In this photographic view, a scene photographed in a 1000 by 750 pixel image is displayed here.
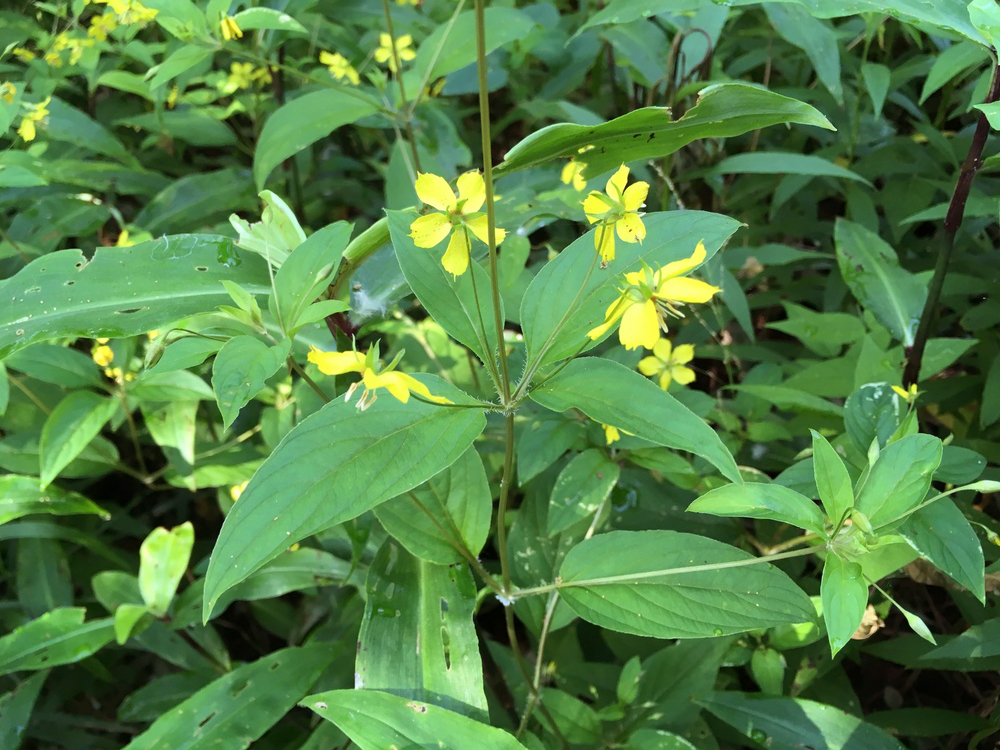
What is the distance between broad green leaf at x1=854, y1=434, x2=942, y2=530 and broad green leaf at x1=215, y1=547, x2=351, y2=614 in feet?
2.92

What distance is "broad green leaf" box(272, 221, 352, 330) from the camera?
81cm

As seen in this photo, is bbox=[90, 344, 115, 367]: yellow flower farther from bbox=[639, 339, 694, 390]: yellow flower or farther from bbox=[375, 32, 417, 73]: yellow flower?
bbox=[639, 339, 694, 390]: yellow flower

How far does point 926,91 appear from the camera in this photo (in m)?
1.22

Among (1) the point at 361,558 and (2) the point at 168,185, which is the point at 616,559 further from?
(2) the point at 168,185

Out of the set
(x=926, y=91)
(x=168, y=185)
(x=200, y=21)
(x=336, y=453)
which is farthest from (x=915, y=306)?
(x=168, y=185)

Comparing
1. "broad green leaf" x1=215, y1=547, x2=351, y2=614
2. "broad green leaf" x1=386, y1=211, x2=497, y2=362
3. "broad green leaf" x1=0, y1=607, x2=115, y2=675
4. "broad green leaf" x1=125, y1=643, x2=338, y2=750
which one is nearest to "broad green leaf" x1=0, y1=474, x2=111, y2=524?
"broad green leaf" x1=0, y1=607, x2=115, y2=675

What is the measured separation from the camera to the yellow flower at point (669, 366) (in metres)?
1.22

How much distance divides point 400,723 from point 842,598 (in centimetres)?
52

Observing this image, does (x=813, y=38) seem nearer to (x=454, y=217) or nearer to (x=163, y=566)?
(x=454, y=217)

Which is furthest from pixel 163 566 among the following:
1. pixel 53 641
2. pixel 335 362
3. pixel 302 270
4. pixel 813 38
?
pixel 813 38

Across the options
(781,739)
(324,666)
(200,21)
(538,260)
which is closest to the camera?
(781,739)

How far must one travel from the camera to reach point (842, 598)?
2.21 feet

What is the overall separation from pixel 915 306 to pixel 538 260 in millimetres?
951

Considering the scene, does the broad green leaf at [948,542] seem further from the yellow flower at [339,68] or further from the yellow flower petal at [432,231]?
the yellow flower at [339,68]
